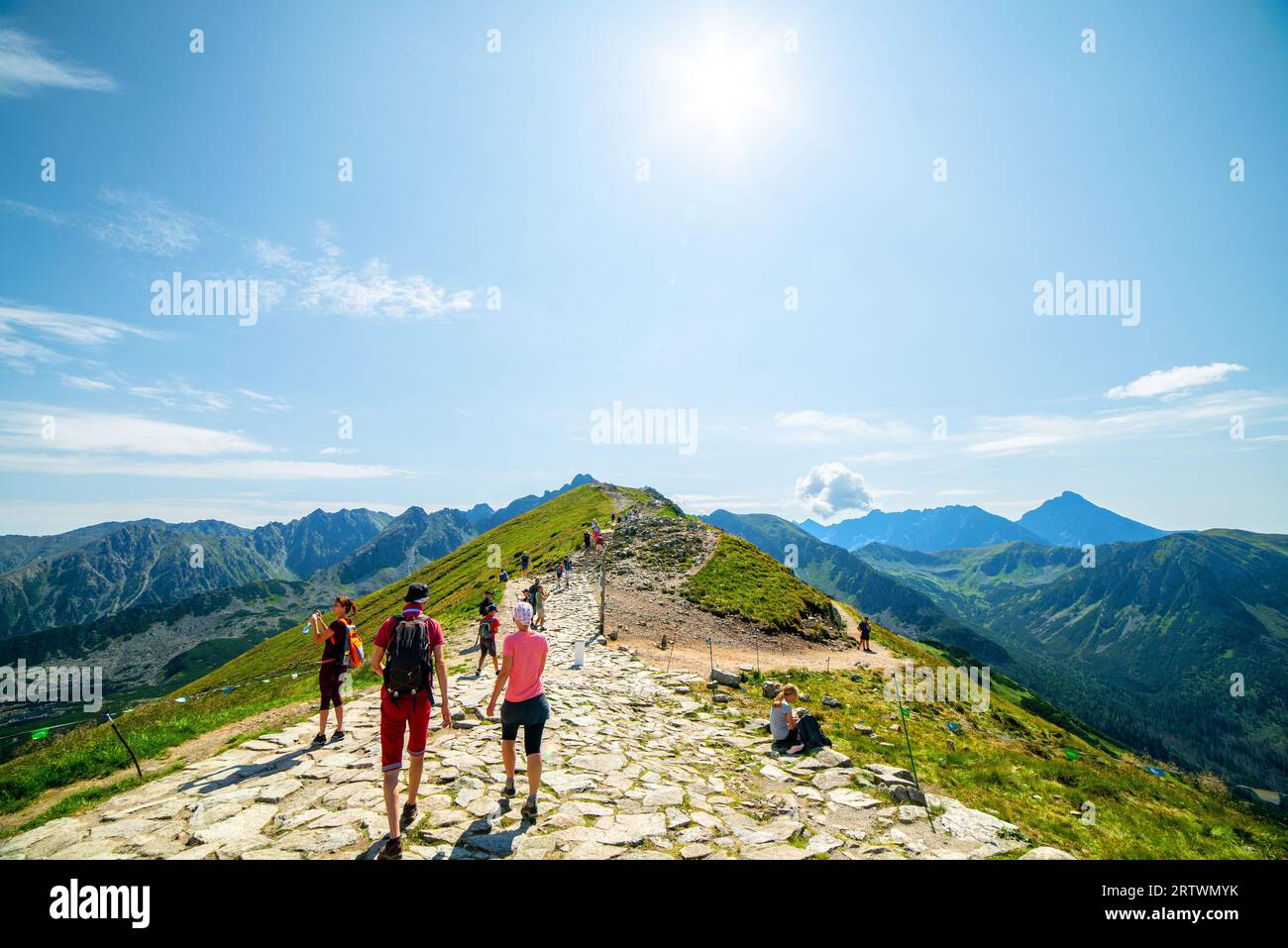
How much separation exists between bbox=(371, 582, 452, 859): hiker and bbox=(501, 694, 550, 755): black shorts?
1248mm

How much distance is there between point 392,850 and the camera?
257 inches

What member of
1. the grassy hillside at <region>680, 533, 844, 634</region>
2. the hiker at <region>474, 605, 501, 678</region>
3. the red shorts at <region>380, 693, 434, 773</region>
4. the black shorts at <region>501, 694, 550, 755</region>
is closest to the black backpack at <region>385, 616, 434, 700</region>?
the red shorts at <region>380, 693, 434, 773</region>

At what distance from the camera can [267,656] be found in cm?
9306

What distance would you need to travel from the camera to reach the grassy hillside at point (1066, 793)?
9922mm

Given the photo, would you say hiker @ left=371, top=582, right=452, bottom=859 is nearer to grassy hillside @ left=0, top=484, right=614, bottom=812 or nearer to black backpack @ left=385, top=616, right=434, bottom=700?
black backpack @ left=385, top=616, right=434, bottom=700

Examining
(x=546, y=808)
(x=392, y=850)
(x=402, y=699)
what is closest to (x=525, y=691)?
(x=402, y=699)

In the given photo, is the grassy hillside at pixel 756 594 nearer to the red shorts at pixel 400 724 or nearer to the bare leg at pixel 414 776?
the bare leg at pixel 414 776

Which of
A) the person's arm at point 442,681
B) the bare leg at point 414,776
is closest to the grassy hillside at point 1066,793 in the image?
the person's arm at point 442,681

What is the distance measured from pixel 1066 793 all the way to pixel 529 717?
12336 mm

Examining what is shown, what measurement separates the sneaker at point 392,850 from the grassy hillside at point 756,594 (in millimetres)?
29917

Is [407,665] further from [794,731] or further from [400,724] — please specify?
[794,731]
